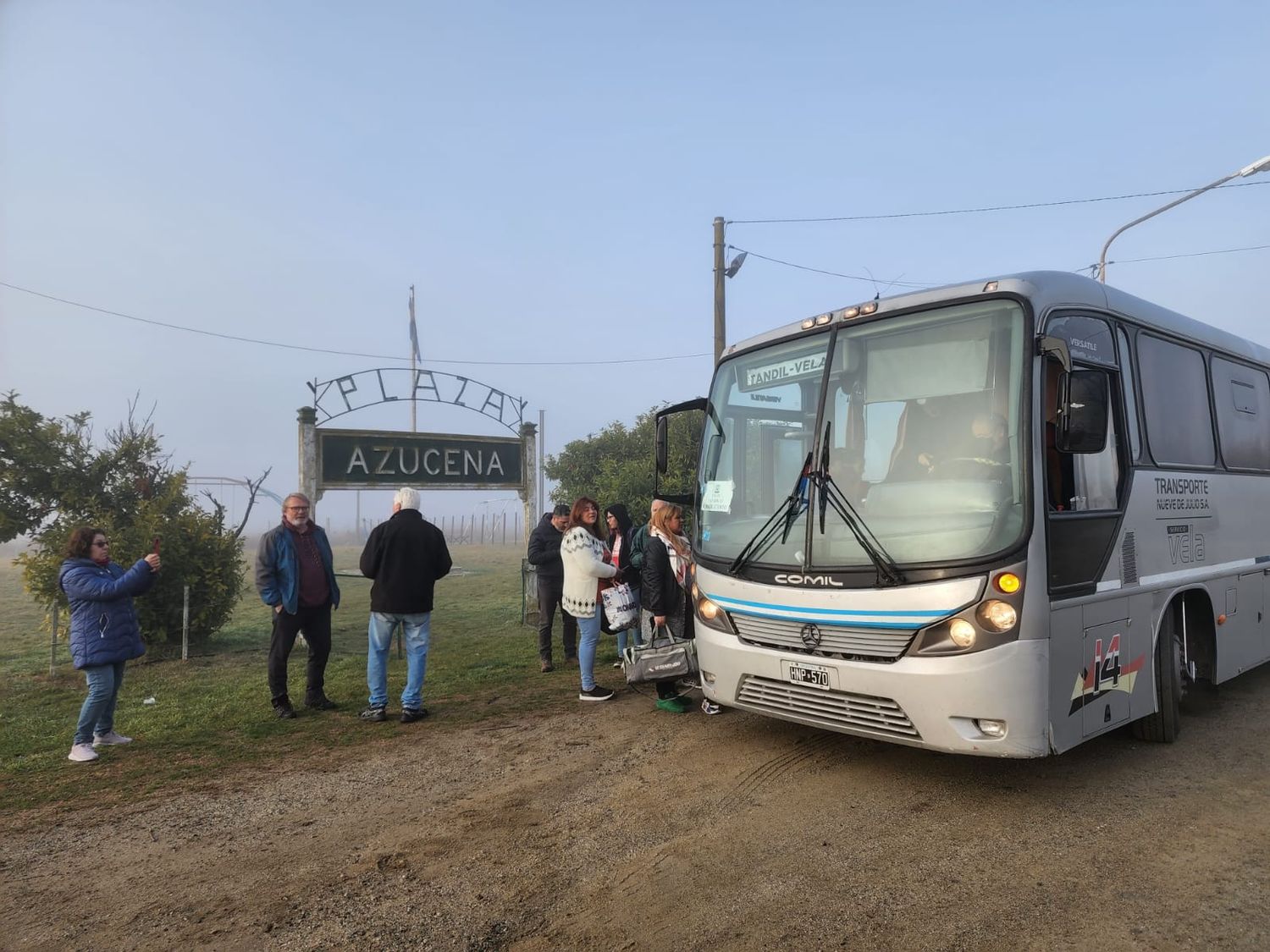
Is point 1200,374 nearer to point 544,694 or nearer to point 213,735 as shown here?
point 544,694

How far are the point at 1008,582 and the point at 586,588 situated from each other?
13.2ft

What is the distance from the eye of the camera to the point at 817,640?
4781 millimetres

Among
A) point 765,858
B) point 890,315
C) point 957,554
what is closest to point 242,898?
point 765,858

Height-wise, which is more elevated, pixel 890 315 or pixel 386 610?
pixel 890 315

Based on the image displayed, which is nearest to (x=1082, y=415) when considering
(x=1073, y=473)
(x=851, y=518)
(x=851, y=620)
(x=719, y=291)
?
(x=1073, y=473)

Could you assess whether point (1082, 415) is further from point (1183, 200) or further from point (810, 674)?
point (1183, 200)

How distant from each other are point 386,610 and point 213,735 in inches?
67.9

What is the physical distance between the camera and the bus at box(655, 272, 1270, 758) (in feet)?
14.1

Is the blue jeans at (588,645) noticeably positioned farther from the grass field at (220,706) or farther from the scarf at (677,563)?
the scarf at (677,563)

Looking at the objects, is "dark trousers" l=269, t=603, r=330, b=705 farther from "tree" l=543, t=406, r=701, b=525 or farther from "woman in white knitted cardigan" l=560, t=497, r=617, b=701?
"tree" l=543, t=406, r=701, b=525

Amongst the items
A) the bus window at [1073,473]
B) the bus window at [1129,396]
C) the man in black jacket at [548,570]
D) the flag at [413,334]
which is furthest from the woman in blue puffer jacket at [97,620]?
the flag at [413,334]

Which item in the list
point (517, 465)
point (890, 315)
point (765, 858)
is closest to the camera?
point (765, 858)

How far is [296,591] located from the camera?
7.15m

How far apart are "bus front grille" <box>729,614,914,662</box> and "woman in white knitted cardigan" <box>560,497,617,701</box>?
2.23 m
